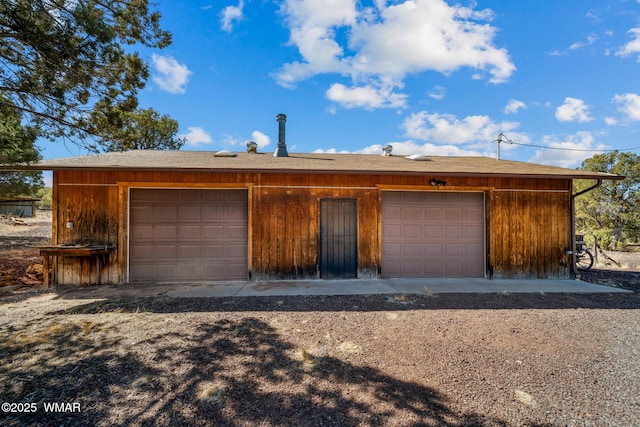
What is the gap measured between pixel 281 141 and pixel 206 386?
7087 mm

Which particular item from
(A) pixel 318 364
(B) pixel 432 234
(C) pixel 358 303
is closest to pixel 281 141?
(B) pixel 432 234

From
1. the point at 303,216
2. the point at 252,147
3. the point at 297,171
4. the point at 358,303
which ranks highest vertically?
the point at 252,147

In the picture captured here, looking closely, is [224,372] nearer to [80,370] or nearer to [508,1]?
[80,370]

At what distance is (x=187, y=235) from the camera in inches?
252

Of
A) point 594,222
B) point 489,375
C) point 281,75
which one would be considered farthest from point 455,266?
point 594,222

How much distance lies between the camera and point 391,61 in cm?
969

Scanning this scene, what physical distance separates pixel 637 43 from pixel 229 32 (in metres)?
12.5

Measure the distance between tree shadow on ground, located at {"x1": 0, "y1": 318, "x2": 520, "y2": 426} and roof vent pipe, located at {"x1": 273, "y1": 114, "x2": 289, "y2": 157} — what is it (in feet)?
19.7

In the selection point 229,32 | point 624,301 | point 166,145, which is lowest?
point 624,301

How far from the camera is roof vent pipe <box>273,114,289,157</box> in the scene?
8.41 meters

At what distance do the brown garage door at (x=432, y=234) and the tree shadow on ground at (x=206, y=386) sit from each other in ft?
14.1

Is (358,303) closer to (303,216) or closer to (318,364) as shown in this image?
(318,364)

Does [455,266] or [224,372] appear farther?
[455,266]

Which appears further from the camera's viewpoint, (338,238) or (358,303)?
(338,238)
